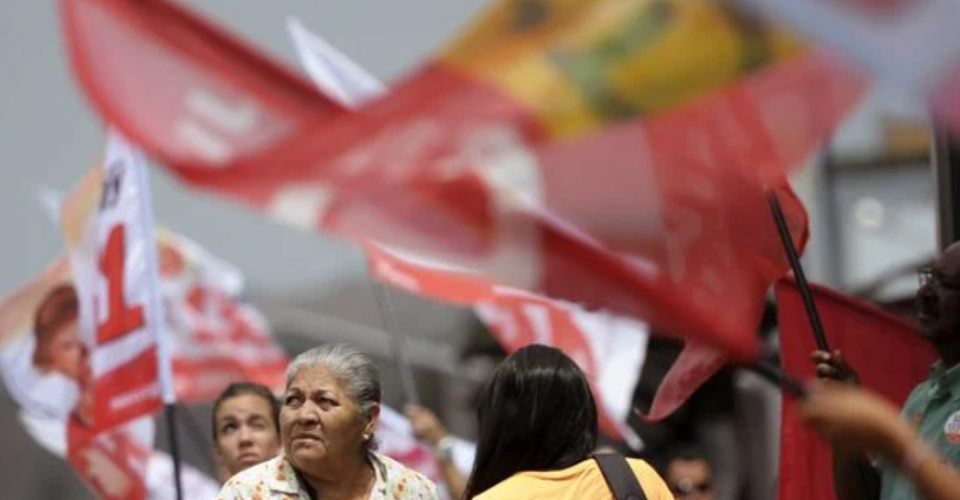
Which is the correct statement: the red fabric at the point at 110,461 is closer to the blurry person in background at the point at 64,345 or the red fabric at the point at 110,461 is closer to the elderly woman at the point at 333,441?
the blurry person in background at the point at 64,345

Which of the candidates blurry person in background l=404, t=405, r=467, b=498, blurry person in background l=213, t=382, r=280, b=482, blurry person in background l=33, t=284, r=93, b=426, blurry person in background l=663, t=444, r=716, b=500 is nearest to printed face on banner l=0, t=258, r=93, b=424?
blurry person in background l=33, t=284, r=93, b=426

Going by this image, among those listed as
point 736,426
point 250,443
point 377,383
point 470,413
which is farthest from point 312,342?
point 377,383

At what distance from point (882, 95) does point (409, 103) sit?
3.00 feet

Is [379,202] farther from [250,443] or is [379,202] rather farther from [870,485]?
[250,443]

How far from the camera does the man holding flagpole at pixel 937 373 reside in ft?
22.8

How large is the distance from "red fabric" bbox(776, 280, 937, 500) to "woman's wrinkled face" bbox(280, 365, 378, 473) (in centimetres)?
148

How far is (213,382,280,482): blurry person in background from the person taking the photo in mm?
8930

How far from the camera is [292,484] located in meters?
7.12

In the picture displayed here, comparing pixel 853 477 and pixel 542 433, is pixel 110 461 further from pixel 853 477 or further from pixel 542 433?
pixel 542 433

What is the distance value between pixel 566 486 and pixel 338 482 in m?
0.78

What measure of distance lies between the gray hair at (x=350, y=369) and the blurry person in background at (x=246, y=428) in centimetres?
161

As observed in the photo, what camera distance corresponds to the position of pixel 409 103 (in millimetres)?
5441

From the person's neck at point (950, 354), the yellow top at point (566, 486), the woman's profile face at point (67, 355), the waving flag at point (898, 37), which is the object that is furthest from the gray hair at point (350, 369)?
the woman's profile face at point (67, 355)

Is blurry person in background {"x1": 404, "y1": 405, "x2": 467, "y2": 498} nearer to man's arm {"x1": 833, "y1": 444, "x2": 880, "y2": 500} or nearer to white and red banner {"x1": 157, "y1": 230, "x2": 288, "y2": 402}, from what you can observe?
white and red banner {"x1": 157, "y1": 230, "x2": 288, "y2": 402}
